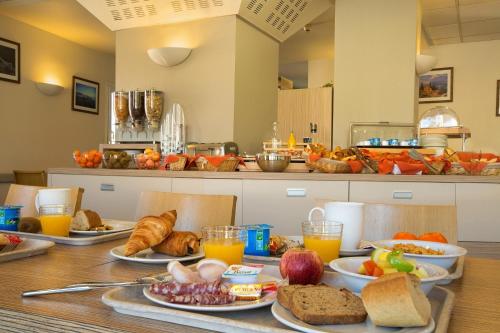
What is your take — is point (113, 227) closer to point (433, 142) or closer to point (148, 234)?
point (148, 234)

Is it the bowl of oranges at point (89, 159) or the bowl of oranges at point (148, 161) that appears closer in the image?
the bowl of oranges at point (148, 161)

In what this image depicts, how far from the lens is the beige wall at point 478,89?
6809 mm

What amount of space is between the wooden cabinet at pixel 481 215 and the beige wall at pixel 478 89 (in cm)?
497

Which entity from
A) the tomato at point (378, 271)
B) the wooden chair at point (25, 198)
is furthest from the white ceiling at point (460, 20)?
the tomato at point (378, 271)

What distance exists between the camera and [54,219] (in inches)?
51.3

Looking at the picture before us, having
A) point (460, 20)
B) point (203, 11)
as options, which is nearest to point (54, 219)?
point (203, 11)

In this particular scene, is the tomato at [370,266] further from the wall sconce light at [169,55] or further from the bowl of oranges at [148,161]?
the wall sconce light at [169,55]

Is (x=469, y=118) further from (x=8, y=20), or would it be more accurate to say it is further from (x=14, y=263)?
(x=14, y=263)

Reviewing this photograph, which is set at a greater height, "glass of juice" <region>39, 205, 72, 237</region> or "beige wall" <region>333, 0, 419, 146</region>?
"beige wall" <region>333, 0, 419, 146</region>

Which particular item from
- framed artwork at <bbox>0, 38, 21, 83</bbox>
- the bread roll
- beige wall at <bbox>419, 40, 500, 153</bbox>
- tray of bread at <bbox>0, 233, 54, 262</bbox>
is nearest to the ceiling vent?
framed artwork at <bbox>0, 38, 21, 83</bbox>

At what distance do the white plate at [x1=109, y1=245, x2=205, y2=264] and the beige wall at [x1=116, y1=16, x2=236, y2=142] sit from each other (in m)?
3.74

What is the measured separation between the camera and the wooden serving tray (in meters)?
0.58

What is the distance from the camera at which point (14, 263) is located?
1.00 m

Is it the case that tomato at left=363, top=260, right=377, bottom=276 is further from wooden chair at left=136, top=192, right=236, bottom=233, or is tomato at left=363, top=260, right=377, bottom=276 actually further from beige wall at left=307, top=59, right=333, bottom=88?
beige wall at left=307, top=59, right=333, bottom=88
